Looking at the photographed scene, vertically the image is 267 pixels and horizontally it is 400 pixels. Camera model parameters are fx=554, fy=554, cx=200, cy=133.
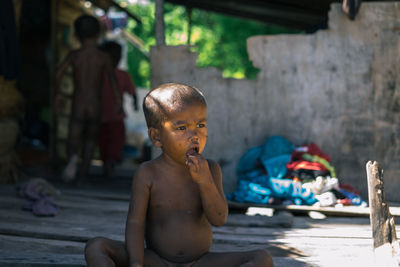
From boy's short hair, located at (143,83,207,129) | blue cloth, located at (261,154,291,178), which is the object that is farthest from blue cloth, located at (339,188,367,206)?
boy's short hair, located at (143,83,207,129)

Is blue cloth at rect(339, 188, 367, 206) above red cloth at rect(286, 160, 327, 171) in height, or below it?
below

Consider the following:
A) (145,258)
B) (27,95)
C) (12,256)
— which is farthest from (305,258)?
(27,95)

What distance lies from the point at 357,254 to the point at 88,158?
3.98 meters

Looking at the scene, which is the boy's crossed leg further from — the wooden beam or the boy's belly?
the wooden beam

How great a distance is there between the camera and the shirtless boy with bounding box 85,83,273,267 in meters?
2.44

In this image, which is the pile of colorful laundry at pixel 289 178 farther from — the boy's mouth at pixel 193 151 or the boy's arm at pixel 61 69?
the boy's mouth at pixel 193 151

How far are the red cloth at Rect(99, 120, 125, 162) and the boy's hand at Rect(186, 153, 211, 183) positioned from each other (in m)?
5.22

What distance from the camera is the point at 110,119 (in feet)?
24.7

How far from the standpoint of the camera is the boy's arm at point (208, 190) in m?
2.37

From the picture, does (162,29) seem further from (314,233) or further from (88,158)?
(314,233)

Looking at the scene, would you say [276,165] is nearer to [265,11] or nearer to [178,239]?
[178,239]

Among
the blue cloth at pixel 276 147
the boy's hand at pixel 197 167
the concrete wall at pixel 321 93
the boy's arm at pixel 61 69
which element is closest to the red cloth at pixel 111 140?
the boy's arm at pixel 61 69

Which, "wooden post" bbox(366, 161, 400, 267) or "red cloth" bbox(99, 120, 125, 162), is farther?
"red cloth" bbox(99, 120, 125, 162)

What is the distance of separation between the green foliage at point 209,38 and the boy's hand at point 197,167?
58.2ft
